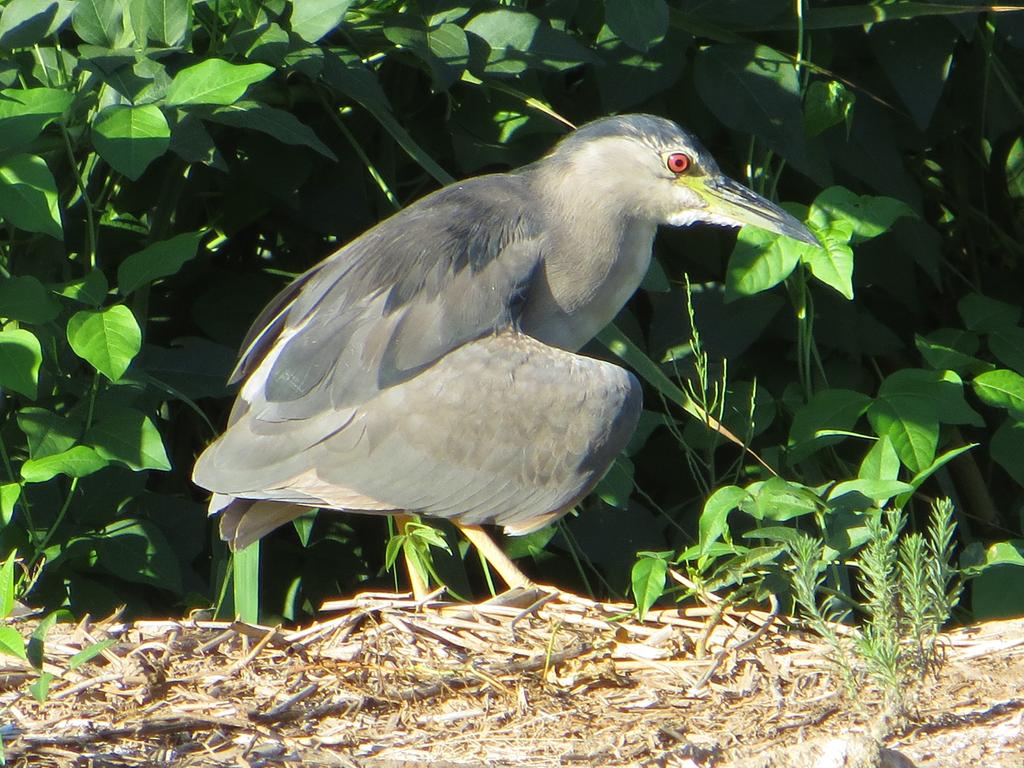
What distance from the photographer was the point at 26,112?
3.20m

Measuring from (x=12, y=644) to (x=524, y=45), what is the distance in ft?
7.16

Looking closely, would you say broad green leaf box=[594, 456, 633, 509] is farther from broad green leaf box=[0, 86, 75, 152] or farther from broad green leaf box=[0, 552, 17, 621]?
broad green leaf box=[0, 86, 75, 152]

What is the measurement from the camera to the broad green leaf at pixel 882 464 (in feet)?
11.4

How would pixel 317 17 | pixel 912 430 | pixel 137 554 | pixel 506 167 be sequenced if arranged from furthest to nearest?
pixel 506 167
pixel 137 554
pixel 912 430
pixel 317 17

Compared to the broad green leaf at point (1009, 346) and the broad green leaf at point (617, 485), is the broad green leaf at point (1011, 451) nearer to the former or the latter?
the broad green leaf at point (1009, 346)

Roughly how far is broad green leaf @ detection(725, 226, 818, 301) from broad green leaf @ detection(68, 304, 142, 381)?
162 cm

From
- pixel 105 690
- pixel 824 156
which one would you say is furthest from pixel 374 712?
pixel 824 156

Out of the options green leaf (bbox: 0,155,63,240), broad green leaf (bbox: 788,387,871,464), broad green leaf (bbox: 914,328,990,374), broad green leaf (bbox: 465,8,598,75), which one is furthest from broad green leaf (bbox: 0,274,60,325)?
broad green leaf (bbox: 914,328,990,374)

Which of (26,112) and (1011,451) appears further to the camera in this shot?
(1011,451)

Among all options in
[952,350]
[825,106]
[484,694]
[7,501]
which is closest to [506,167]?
[825,106]

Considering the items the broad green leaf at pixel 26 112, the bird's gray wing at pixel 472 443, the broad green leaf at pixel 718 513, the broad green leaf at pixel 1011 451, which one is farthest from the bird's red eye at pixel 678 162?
the broad green leaf at pixel 26 112

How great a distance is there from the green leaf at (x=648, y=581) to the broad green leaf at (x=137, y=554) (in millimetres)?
1424

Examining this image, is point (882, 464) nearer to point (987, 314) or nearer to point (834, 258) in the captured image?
point (834, 258)

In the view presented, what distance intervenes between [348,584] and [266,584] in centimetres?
27
